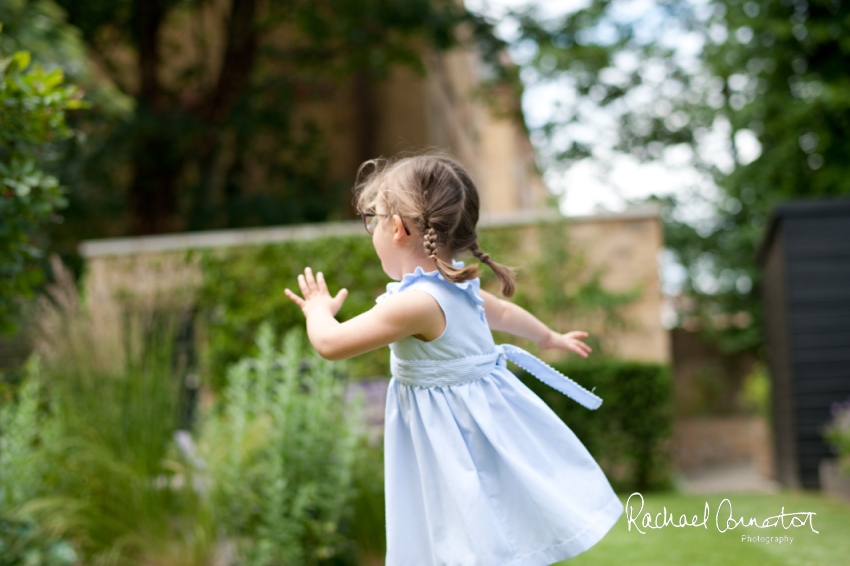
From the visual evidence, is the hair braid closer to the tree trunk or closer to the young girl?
the young girl

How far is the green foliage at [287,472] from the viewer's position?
3.34 m

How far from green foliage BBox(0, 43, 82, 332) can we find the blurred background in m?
0.01

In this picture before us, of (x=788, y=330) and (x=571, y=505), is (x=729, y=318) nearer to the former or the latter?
(x=788, y=330)

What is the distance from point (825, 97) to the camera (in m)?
9.30

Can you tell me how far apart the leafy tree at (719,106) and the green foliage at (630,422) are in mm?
4728

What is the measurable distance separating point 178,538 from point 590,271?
5.07 meters

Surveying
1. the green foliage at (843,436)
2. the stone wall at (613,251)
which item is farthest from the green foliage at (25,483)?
the green foliage at (843,436)

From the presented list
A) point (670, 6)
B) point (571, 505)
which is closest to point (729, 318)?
point (670, 6)

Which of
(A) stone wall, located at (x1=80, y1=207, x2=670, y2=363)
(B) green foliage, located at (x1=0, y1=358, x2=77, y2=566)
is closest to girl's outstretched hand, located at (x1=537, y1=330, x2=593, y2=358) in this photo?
(B) green foliage, located at (x1=0, y1=358, x2=77, y2=566)

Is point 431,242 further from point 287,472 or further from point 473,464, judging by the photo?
point 287,472

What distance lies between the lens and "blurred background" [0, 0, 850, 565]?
355cm

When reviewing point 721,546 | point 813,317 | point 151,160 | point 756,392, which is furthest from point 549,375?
point 756,392

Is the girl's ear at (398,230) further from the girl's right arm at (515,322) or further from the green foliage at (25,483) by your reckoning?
the green foliage at (25,483)

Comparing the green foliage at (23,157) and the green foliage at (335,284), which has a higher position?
the green foliage at (23,157)
